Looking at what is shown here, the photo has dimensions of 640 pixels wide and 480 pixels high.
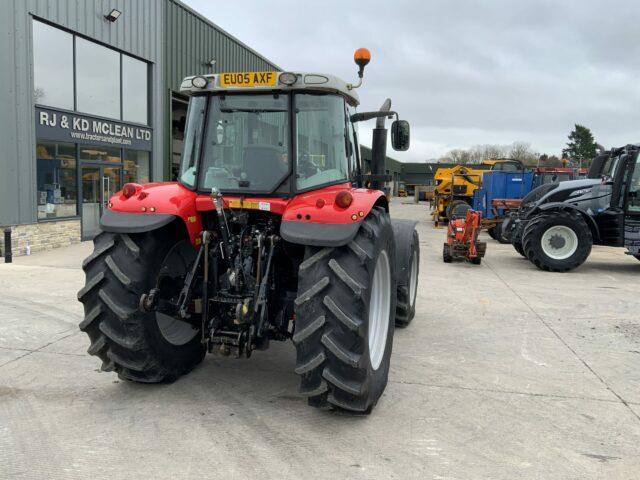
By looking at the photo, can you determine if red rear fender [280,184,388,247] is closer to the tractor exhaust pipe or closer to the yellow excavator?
the tractor exhaust pipe

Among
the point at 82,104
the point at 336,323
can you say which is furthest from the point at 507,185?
the point at 336,323

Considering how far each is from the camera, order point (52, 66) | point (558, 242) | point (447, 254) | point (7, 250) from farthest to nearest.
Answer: point (52, 66) < point (447, 254) < point (558, 242) < point (7, 250)

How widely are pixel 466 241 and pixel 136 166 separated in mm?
9893

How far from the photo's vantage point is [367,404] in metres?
3.61

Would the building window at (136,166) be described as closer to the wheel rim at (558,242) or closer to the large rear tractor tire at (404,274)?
the wheel rim at (558,242)

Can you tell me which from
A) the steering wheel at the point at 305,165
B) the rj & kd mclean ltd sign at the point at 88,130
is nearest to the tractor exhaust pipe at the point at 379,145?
the steering wheel at the point at 305,165

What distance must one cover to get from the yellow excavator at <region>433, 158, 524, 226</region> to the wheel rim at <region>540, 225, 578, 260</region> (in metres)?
9.35

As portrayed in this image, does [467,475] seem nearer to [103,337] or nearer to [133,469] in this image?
[133,469]

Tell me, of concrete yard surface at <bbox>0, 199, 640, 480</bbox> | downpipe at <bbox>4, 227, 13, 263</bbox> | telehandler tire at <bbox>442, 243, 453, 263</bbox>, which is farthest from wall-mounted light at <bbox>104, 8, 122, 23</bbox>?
telehandler tire at <bbox>442, 243, 453, 263</bbox>

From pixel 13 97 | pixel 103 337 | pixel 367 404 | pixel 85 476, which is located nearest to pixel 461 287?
pixel 367 404

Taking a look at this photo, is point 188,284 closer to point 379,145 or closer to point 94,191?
point 379,145

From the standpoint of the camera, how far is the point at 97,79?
45.8ft

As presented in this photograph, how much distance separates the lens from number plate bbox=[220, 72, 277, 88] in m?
4.08

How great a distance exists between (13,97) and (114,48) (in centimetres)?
393
